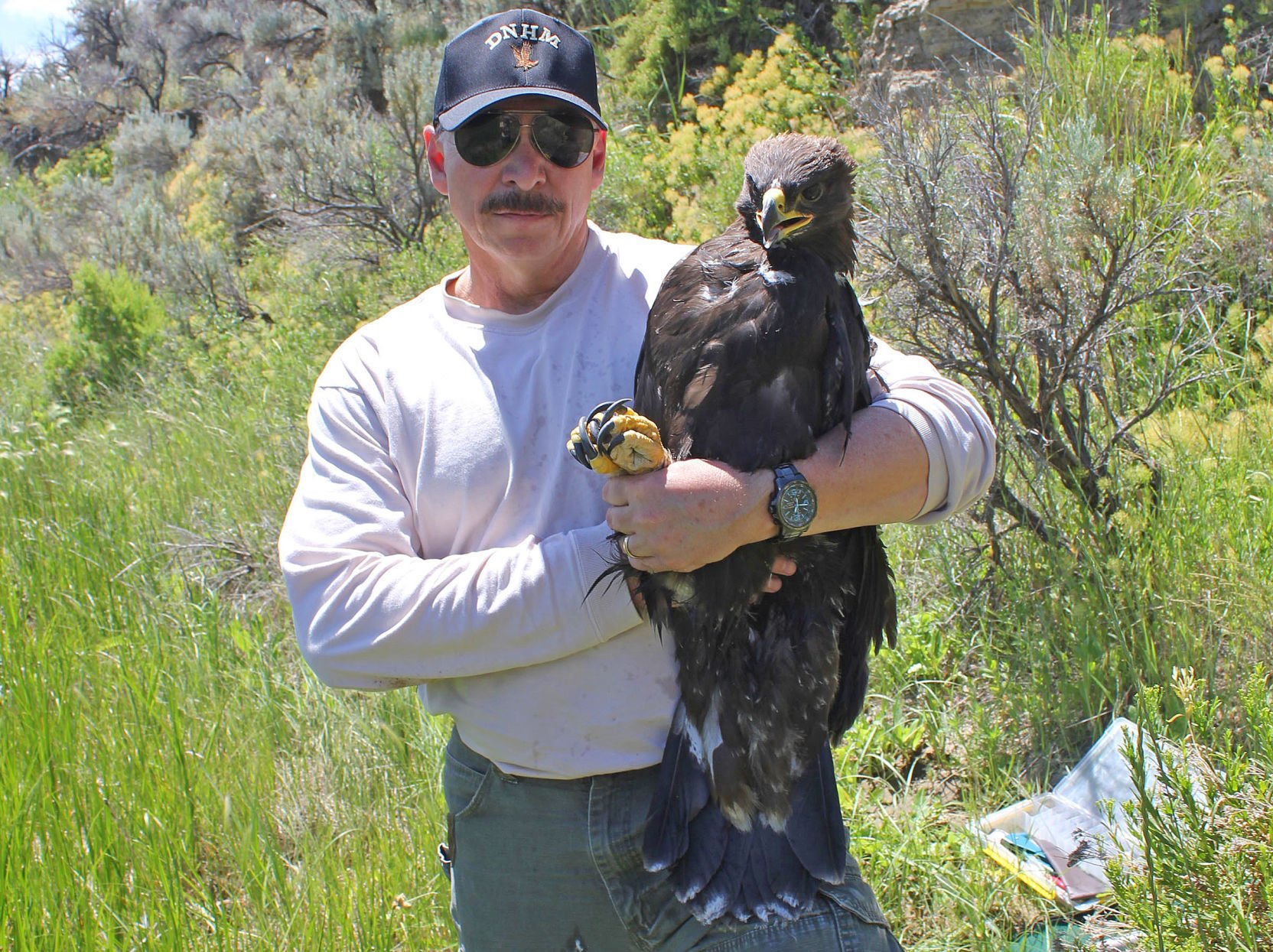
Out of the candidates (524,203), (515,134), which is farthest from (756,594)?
(515,134)

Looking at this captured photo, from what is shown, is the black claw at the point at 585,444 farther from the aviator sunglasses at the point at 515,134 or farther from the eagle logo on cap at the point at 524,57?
the eagle logo on cap at the point at 524,57

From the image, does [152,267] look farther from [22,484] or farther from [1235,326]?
[1235,326]

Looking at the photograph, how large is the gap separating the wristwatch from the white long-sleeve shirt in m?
0.26

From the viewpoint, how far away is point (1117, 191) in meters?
3.48

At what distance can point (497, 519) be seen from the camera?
6.75 ft

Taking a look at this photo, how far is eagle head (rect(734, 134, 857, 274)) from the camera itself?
2.12m

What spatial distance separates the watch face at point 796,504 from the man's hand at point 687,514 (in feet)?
0.09

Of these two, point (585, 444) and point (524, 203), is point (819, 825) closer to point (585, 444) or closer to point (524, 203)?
point (585, 444)

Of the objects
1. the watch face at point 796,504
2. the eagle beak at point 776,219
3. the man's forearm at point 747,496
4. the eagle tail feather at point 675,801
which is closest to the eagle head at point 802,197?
the eagle beak at point 776,219

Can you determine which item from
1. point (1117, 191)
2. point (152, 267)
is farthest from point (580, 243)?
point (152, 267)

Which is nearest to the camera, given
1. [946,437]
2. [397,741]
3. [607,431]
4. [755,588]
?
[607,431]

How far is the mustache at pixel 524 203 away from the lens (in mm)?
2158

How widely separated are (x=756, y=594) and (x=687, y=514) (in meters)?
0.33

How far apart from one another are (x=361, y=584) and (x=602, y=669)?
1.63 feet
